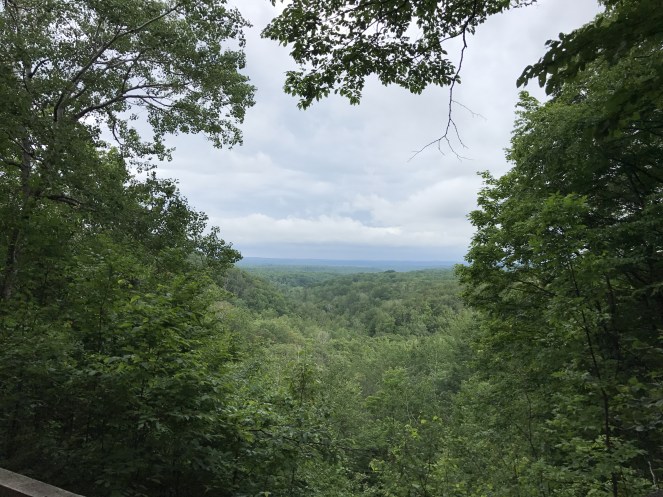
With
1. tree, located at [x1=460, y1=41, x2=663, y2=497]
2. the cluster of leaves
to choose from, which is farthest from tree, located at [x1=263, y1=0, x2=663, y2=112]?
tree, located at [x1=460, y1=41, x2=663, y2=497]

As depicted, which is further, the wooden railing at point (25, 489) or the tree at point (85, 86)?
the tree at point (85, 86)

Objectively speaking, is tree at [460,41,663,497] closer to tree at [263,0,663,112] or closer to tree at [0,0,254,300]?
tree at [263,0,663,112]

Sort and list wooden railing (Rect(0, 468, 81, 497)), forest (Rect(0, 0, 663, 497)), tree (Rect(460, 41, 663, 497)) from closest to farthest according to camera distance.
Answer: wooden railing (Rect(0, 468, 81, 497)) → forest (Rect(0, 0, 663, 497)) → tree (Rect(460, 41, 663, 497))

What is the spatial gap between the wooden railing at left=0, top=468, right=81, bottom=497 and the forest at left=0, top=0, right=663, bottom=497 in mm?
852

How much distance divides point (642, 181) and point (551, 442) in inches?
277

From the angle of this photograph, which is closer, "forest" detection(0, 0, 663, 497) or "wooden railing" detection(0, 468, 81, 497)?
"wooden railing" detection(0, 468, 81, 497)

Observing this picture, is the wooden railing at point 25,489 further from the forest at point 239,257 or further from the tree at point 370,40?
the tree at point 370,40

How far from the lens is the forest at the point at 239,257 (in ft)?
12.3

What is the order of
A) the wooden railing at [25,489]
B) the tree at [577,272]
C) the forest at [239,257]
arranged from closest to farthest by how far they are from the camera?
the wooden railing at [25,489] < the forest at [239,257] < the tree at [577,272]

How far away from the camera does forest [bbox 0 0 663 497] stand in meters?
3.76

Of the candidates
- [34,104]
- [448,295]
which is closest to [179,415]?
[34,104]

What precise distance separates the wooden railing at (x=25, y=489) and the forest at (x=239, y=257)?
85 centimetres

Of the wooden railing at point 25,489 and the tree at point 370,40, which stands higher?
the tree at point 370,40

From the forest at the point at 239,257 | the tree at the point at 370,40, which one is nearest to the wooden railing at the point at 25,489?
the forest at the point at 239,257
